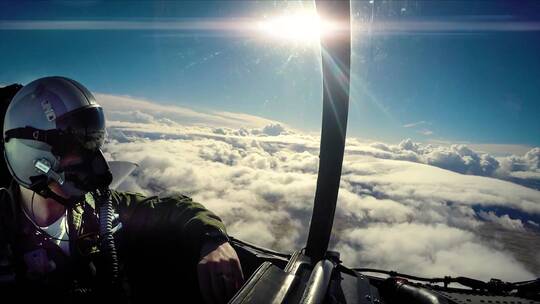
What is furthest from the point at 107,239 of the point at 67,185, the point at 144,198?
the point at 144,198

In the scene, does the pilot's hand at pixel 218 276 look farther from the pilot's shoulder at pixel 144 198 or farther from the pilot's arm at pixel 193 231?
the pilot's shoulder at pixel 144 198

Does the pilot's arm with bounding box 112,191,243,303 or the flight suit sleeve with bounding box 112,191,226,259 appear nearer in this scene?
the pilot's arm with bounding box 112,191,243,303

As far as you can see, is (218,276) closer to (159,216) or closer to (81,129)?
(159,216)

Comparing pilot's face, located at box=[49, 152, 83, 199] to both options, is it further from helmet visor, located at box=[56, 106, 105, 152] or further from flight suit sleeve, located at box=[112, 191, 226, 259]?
flight suit sleeve, located at box=[112, 191, 226, 259]

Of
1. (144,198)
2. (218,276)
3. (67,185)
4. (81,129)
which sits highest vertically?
(81,129)

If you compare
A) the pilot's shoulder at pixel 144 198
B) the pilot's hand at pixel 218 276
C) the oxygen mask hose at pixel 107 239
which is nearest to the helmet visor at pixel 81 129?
the oxygen mask hose at pixel 107 239

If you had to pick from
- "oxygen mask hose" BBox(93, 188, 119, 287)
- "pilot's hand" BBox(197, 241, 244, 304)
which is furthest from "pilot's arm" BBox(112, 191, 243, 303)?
"oxygen mask hose" BBox(93, 188, 119, 287)

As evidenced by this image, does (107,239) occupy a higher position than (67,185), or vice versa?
(67,185)
